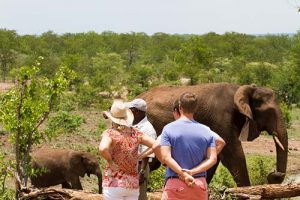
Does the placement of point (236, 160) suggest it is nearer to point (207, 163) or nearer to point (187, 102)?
point (207, 163)

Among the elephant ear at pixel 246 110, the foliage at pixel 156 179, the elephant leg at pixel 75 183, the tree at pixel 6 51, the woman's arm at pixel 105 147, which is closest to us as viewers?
the woman's arm at pixel 105 147

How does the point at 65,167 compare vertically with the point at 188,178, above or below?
below

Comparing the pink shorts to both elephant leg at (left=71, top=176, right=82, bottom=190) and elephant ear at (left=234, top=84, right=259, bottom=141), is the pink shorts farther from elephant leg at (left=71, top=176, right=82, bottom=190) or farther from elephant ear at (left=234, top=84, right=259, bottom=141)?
elephant leg at (left=71, top=176, right=82, bottom=190)

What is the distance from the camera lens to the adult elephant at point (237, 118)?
1013 cm

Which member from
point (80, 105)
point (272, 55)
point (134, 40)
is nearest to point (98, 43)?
point (134, 40)

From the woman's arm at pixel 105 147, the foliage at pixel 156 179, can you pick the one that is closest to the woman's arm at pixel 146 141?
the woman's arm at pixel 105 147

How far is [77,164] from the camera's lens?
43.8ft

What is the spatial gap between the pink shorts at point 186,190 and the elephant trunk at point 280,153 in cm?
420

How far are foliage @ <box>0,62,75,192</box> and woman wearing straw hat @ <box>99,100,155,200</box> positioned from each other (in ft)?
10.4

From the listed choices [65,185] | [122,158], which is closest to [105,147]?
[122,158]

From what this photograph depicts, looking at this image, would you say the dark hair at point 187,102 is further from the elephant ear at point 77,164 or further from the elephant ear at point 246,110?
the elephant ear at point 77,164

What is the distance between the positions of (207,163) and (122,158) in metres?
0.78

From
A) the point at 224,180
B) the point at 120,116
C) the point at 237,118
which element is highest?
the point at 120,116

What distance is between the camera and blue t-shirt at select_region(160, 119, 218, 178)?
17.9 ft
